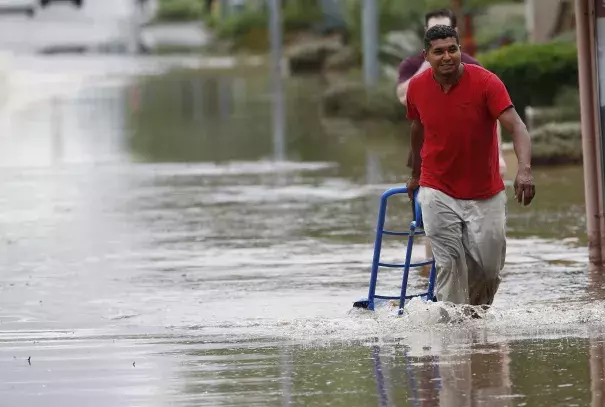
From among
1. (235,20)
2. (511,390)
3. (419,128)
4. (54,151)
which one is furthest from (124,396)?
(235,20)

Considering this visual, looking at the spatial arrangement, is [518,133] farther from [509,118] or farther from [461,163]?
[461,163]

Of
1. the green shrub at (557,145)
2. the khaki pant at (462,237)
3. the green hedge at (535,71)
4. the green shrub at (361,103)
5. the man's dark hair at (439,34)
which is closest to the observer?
the man's dark hair at (439,34)

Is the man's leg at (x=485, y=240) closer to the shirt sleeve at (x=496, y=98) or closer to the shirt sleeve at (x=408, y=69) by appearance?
the shirt sleeve at (x=496, y=98)

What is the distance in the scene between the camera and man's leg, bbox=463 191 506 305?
8.80 meters

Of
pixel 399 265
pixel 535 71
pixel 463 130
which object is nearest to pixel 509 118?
pixel 463 130

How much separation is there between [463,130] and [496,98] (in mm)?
244

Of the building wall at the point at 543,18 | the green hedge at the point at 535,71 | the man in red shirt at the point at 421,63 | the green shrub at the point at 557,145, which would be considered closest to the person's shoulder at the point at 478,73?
the man in red shirt at the point at 421,63

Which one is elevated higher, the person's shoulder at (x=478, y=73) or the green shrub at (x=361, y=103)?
the person's shoulder at (x=478, y=73)

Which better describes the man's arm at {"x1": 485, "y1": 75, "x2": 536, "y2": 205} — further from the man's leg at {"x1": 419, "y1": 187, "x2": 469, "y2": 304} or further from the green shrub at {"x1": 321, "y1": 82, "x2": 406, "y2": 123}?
the green shrub at {"x1": 321, "y1": 82, "x2": 406, "y2": 123}

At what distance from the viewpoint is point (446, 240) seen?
29.1 feet

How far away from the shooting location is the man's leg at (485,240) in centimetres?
880

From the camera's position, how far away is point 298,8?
6062 cm

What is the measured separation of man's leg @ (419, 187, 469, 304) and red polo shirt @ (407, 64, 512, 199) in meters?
0.07

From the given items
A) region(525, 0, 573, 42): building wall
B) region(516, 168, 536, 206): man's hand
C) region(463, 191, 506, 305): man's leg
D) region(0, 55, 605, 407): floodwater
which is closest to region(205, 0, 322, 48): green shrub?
region(525, 0, 573, 42): building wall
